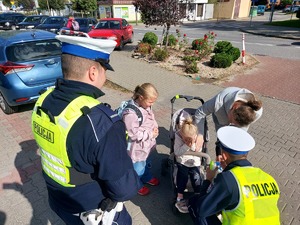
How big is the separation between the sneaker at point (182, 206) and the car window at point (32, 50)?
4.35 metres

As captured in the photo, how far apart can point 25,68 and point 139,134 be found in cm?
344

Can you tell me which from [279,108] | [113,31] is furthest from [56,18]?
[279,108]

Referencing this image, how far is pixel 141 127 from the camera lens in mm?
2857

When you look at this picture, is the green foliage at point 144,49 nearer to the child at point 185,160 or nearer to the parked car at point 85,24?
the parked car at point 85,24

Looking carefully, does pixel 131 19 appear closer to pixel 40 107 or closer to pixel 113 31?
pixel 113 31

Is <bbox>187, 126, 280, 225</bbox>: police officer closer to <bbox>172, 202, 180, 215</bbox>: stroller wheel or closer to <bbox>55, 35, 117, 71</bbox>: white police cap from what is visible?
<bbox>55, 35, 117, 71</bbox>: white police cap

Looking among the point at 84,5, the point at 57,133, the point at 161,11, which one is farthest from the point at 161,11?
the point at 84,5

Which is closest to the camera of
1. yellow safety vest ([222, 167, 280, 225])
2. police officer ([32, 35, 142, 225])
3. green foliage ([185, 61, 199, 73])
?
police officer ([32, 35, 142, 225])

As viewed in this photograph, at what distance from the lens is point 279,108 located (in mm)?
5836

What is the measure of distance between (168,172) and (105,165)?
237cm

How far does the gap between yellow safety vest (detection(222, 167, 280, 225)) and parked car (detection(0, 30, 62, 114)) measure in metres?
4.57

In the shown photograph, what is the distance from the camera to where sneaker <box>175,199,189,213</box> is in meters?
2.72

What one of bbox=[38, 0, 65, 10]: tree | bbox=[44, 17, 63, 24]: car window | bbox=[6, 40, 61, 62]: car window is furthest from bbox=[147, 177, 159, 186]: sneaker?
bbox=[38, 0, 65, 10]: tree

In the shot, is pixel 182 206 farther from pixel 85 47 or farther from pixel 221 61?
pixel 221 61
